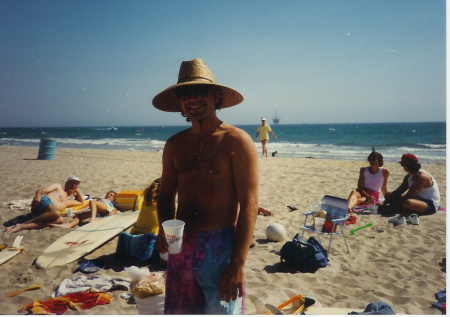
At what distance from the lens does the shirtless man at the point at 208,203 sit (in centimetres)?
159

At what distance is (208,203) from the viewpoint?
1.72 meters

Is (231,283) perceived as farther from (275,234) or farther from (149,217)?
(275,234)

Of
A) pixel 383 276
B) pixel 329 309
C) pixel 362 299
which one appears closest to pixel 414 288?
pixel 383 276

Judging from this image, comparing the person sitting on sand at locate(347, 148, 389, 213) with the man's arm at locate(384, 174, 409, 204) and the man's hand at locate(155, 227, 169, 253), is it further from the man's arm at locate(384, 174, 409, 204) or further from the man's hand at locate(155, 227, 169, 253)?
the man's hand at locate(155, 227, 169, 253)

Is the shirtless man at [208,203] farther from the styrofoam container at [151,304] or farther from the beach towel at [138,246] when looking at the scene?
the beach towel at [138,246]

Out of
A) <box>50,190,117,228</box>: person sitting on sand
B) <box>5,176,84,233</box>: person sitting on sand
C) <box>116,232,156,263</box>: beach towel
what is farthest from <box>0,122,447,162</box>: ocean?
<box>116,232,156,263</box>: beach towel

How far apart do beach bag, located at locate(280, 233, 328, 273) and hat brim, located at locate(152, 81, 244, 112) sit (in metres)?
2.64

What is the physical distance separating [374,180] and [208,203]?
20.5 feet

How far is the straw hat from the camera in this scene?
181 cm

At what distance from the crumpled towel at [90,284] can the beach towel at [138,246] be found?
51 cm

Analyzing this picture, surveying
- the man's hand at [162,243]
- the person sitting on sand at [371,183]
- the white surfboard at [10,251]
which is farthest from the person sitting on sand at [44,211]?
the person sitting on sand at [371,183]

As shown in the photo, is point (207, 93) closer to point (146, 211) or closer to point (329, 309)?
point (329, 309)

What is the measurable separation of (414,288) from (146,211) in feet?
12.0

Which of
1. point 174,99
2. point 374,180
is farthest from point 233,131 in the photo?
point 374,180
